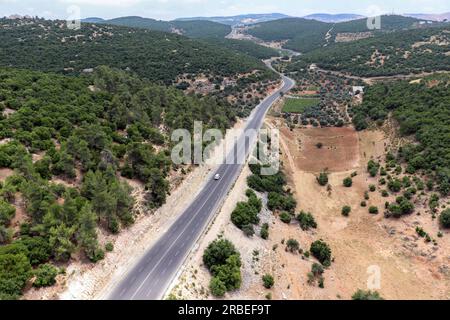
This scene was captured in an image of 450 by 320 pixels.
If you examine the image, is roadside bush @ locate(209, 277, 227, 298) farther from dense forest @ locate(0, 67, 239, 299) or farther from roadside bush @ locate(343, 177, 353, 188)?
roadside bush @ locate(343, 177, 353, 188)

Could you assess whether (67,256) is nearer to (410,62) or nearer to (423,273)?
(423,273)

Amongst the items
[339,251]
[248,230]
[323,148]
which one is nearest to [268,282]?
[248,230]

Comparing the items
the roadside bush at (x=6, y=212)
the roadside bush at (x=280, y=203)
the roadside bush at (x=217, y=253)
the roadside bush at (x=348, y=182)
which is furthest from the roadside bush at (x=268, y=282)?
the roadside bush at (x=348, y=182)

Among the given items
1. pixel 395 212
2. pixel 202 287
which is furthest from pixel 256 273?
pixel 395 212

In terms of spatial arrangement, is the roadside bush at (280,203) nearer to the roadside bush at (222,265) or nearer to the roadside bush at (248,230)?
the roadside bush at (248,230)

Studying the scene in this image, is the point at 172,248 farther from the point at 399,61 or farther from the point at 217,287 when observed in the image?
the point at 399,61
